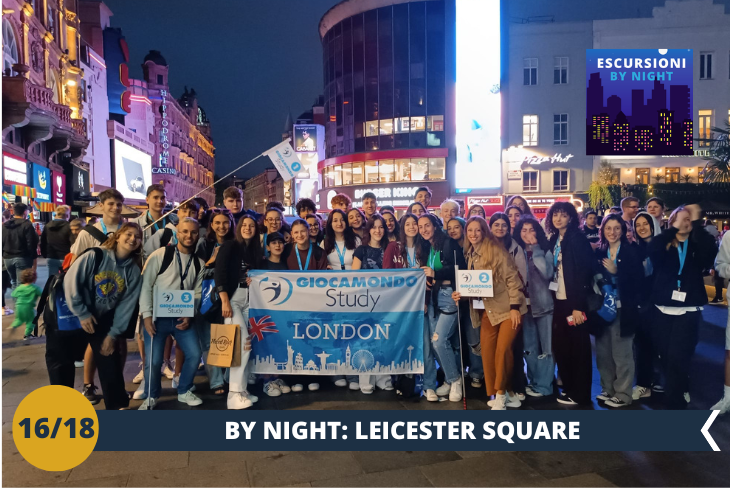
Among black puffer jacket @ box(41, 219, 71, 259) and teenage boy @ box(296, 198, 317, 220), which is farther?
black puffer jacket @ box(41, 219, 71, 259)

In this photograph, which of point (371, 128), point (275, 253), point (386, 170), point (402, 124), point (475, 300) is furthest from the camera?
point (371, 128)

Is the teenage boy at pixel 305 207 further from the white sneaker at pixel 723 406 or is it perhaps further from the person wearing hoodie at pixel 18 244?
the person wearing hoodie at pixel 18 244

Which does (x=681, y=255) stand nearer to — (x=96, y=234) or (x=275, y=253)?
(x=275, y=253)

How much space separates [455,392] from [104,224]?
4.35 m

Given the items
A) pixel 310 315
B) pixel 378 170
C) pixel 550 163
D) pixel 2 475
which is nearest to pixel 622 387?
pixel 310 315

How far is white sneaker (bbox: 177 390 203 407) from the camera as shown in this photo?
502 centimetres

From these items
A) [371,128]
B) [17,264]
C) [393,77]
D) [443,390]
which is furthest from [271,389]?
[393,77]

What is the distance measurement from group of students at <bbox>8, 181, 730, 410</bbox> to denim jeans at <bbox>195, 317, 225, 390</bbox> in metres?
0.01

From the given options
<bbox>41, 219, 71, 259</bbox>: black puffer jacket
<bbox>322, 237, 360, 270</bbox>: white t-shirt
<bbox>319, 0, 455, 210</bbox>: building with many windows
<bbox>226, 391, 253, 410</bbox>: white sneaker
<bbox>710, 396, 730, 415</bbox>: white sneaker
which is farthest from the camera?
<bbox>319, 0, 455, 210</bbox>: building with many windows

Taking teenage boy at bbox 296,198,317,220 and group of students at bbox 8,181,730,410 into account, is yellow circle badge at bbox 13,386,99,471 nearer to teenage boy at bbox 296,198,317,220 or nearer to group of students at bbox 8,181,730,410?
group of students at bbox 8,181,730,410

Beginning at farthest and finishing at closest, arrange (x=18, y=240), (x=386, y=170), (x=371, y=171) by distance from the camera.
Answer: (x=371, y=171), (x=386, y=170), (x=18, y=240)

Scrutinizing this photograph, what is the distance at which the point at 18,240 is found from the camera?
934 centimetres

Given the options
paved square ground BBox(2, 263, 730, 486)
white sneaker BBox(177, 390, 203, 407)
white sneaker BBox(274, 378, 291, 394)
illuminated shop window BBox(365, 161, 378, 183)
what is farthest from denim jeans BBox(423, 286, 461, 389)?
illuminated shop window BBox(365, 161, 378, 183)

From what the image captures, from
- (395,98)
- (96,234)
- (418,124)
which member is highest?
(395,98)
